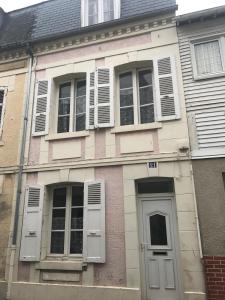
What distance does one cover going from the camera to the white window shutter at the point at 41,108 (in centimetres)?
727

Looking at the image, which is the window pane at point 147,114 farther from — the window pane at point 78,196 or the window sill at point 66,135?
the window pane at point 78,196

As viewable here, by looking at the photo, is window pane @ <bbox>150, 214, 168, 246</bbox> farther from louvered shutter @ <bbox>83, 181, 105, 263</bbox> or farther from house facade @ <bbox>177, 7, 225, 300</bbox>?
louvered shutter @ <bbox>83, 181, 105, 263</bbox>

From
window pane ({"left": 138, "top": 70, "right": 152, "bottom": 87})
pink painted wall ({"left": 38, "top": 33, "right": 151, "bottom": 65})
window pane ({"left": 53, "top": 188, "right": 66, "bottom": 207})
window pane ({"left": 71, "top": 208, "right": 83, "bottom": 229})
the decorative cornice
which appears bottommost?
window pane ({"left": 71, "top": 208, "right": 83, "bottom": 229})

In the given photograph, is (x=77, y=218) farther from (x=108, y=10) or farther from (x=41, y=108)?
(x=108, y=10)

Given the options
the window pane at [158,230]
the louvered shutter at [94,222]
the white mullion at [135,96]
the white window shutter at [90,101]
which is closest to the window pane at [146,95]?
the white mullion at [135,96]

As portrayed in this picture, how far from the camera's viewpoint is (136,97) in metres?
7.04

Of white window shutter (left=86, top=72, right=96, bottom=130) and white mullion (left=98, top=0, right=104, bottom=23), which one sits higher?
white mullion (left=98, top=0, right=104, bottom=23)

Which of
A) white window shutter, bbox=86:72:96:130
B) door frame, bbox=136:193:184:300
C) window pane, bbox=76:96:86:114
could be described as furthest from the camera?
window pane, bbox=76:96:86:114

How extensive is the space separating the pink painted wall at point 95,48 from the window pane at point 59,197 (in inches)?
147

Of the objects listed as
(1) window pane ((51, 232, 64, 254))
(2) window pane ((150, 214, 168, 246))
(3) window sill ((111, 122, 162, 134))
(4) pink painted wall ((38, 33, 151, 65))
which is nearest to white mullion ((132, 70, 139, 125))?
(3) window sill ((111, 122, 162, 134))

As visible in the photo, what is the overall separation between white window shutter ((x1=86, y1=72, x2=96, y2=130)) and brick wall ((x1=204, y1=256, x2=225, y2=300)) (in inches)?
156

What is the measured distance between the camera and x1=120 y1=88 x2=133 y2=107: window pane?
7.11 m

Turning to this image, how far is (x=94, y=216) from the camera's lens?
20.4 ft

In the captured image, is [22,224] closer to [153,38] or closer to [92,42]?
[92,42]
